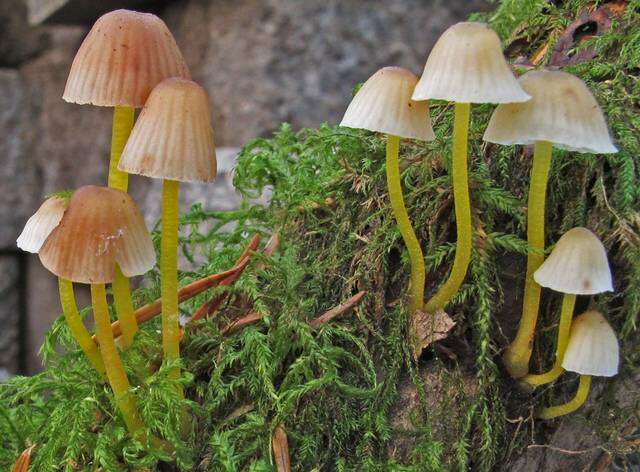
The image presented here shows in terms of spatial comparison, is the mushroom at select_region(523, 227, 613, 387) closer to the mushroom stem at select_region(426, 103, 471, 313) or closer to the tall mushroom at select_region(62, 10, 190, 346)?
the mushroom stem at select_region(426, 103, 471, 313)

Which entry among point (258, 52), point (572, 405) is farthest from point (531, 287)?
point (258, 52)

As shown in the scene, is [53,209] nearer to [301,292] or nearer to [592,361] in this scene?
[301,292]

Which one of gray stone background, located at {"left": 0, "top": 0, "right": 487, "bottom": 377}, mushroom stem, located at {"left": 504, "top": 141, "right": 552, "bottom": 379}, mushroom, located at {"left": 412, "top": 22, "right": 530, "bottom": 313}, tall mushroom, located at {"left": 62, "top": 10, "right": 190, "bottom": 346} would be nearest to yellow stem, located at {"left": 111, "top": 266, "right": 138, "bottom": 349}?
tall mushroom, located at {"left": 62, "top": 10, "right": 190, "bottom": 346}

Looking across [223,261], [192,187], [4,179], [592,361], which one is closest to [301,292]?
[223,261]

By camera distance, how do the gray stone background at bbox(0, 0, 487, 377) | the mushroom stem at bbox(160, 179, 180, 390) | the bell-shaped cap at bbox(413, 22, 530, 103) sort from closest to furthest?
the bell-shaped cap at bbox(413, 22, 530, 103)
the mushroom stem at bbox(160, 179, 180, 390)
the gray stone background at bbox(0, 0, 487, 377)

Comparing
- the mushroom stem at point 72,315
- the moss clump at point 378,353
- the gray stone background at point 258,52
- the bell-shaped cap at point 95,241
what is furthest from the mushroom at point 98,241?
the gray stone background at point 258,52

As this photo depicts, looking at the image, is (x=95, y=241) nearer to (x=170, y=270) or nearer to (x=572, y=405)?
(x=170, y=270)

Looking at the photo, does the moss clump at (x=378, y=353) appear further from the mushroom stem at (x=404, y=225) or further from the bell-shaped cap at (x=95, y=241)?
the bell-shaped cap at (x=95, y=241)
